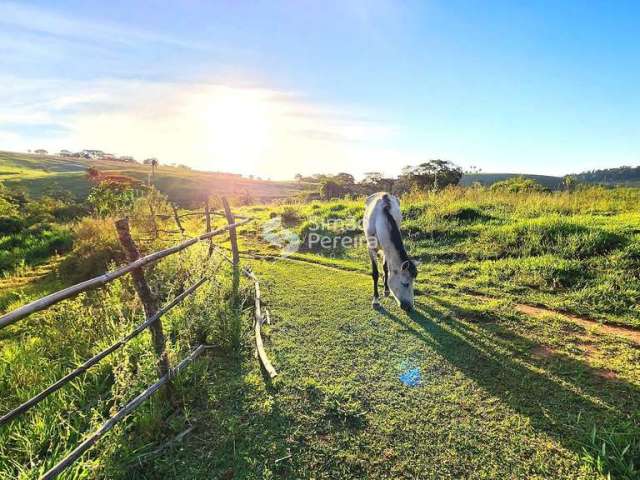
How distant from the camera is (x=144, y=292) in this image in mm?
3674

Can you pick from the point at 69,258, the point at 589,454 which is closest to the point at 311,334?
the point at 589,454

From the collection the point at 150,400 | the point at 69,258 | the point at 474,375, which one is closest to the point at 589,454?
the point at 474,375

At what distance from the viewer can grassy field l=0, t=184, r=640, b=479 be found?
3039 mm

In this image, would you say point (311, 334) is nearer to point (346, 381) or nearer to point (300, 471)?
point (346, 381)

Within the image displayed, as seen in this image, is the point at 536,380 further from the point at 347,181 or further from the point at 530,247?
the point at 347,181

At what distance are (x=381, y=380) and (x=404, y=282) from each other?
1.90m

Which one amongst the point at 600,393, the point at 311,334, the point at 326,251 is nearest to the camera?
the point at 600,393

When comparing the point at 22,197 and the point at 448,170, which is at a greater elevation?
the point at 448,170

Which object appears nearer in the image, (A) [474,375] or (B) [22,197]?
(A) [474,375]

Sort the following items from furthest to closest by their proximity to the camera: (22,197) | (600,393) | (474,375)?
(22,197) < (474,375) < (600,393)

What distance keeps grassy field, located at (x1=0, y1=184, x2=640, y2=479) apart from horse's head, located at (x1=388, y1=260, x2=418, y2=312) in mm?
379

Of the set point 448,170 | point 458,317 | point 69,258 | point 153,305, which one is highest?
point 448,170

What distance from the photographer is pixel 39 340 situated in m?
4.98

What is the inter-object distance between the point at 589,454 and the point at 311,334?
364 centimetres
